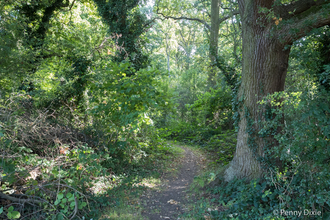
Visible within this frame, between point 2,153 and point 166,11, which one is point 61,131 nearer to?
point 2,153

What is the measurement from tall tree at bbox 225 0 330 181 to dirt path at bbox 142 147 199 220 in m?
1.38

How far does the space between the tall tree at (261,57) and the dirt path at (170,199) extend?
1382 millimetres

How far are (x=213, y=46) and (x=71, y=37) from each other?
982 cm

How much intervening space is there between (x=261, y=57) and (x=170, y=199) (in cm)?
431

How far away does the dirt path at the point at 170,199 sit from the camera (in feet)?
15.5

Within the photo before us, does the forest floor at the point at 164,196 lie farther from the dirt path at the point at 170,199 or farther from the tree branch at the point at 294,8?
A: the tree branch at the point at 294,8

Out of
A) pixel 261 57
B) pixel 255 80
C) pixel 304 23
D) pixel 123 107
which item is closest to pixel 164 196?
pixel 123 107

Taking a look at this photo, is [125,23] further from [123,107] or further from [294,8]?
[294,8]

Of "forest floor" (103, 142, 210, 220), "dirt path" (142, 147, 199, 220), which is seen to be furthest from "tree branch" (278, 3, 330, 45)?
"dirt path" (142, 147, 199, 220)

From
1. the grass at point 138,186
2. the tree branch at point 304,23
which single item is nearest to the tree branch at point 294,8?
the tree branch at point 304,23

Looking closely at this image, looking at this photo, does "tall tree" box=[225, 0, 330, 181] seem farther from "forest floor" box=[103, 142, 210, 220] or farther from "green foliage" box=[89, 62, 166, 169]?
A: "green foliage" box=[89, 62, 166, 169]

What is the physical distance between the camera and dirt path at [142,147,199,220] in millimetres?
4719

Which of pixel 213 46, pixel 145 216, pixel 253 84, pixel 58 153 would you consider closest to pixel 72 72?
pixel 58 153

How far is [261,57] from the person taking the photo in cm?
507
